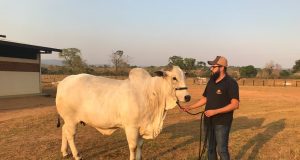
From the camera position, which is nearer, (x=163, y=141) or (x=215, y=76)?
(x=215, y=76)

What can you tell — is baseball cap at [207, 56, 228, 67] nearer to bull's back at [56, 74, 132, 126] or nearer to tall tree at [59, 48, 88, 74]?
bull's back at [56, 74, 132, 126]

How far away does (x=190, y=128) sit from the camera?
40.2ft

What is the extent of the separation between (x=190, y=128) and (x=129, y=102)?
5729mm

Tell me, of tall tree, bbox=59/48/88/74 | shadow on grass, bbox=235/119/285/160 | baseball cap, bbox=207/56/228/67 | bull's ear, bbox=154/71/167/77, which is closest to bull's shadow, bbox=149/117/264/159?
shadow on grass, bbox=235/119/285/160

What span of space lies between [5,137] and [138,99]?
5259mm

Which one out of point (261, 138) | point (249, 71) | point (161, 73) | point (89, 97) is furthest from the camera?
point (249, 71)

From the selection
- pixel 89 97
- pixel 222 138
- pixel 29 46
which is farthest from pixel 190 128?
pixel 29 46

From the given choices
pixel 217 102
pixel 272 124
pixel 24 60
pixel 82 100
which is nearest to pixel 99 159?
pixel 82 100

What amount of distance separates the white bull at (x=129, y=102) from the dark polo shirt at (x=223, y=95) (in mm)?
697

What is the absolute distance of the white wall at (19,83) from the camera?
22750 millimetres

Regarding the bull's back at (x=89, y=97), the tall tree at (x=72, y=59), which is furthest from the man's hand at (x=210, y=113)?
the tall tree at (x=72, y=59)

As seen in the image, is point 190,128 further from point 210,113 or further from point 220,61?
point 220,61

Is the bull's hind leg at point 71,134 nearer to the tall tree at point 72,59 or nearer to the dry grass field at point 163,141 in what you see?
the dry grass field at point 163,141

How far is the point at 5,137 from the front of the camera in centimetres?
1033
